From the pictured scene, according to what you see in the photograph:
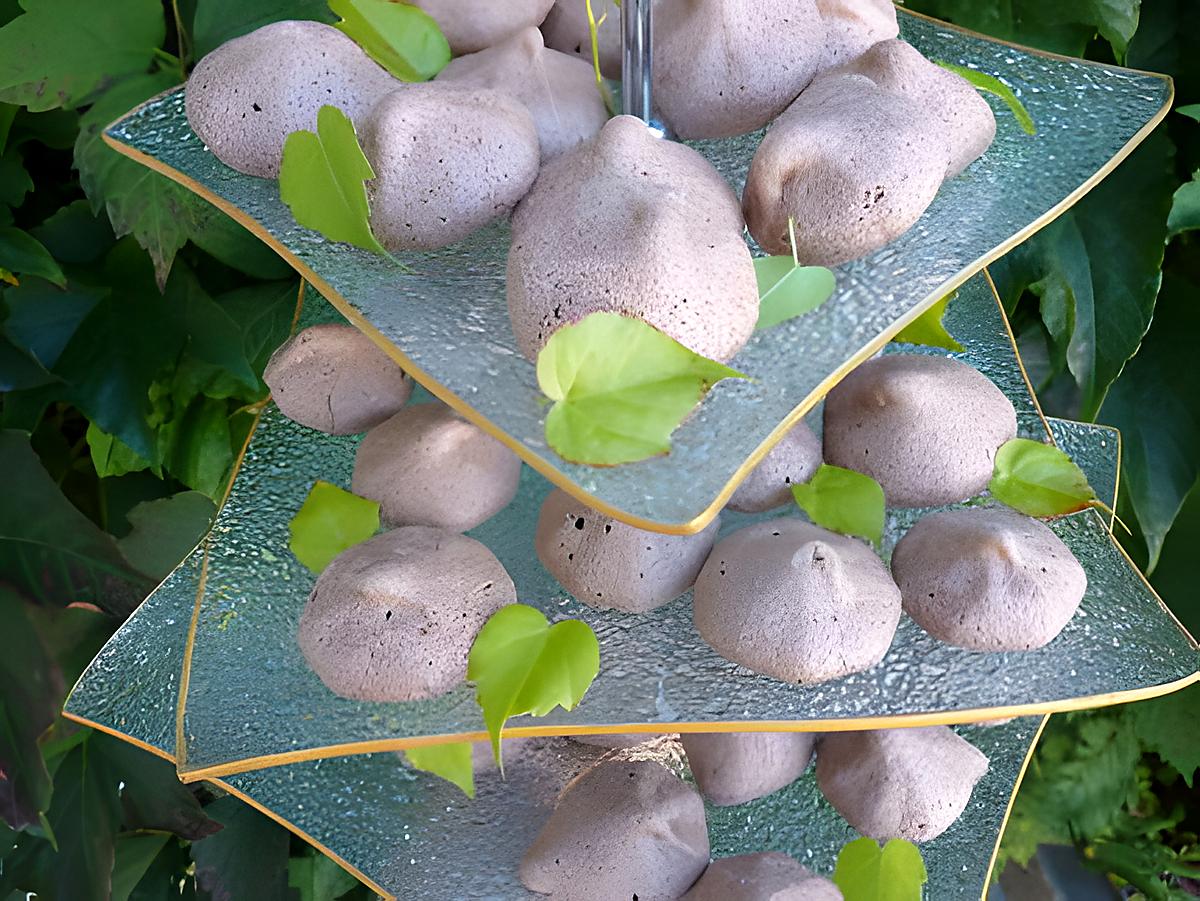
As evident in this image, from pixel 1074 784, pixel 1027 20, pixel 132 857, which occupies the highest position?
pixel 1027 20

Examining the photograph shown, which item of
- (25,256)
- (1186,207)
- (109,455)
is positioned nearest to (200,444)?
(109,455)

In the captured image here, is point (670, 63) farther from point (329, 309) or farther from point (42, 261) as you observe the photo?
point (42, 261)

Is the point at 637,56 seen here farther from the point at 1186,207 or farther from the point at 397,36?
the point at 1186,207

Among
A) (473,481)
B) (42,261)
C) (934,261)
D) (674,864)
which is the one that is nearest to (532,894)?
(674,864)

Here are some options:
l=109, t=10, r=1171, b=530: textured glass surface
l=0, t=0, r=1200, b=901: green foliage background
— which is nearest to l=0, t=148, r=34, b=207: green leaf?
l=0, t=0, r=1200, b=901: green foliage background

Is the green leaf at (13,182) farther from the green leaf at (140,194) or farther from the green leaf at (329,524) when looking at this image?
the green leaf at (329,524)

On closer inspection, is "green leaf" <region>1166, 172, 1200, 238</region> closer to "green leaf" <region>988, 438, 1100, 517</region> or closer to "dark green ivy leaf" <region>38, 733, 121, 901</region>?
"green leaf" <region>988, 438, 1100, 517</region>

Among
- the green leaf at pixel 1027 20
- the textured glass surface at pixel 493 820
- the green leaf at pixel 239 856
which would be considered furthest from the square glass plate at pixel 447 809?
the green leaf at pixel 1027 20
